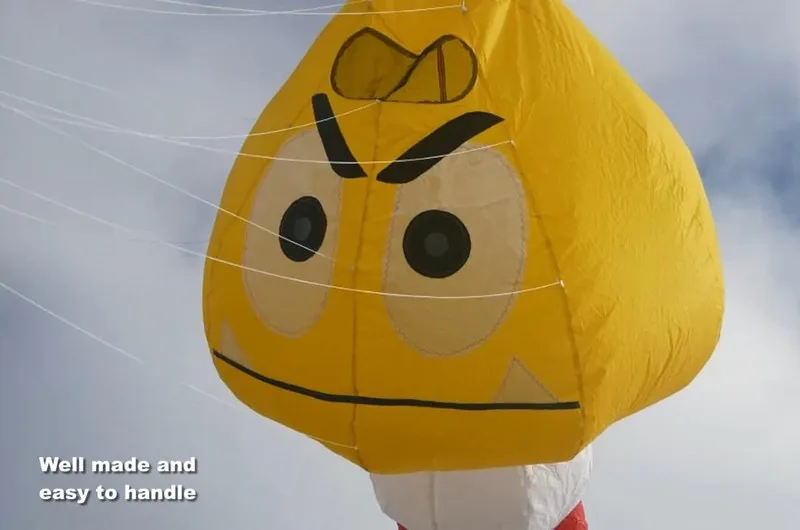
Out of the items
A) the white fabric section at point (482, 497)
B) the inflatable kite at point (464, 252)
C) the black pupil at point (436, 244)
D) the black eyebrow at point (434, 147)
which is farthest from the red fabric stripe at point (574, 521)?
the black eyebrow at point (434, 147)

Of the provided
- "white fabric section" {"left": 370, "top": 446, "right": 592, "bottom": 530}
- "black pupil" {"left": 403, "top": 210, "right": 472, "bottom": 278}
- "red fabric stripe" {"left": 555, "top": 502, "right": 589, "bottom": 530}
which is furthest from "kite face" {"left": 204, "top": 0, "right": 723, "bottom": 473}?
"red fabric stripe" {"left": 555, "top": 502, "right": 589, "bottom": 530}

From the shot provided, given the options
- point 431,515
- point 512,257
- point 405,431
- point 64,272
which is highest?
point 512,257

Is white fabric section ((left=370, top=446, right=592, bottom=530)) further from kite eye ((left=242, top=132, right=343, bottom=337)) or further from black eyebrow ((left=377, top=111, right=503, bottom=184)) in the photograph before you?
black eyebrow ((left=377, top=111, right=503, bottom=184))

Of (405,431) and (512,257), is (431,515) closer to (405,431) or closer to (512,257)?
(405,431)

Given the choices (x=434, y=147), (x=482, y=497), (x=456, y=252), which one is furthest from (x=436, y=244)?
(x=482, y=497)

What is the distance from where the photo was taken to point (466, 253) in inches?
46.5

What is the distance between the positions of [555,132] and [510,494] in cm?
58

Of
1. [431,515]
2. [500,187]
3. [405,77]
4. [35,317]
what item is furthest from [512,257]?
[35,317]

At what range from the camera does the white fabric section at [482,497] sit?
4.39ft

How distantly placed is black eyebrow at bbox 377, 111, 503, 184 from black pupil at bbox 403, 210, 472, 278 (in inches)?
2.8

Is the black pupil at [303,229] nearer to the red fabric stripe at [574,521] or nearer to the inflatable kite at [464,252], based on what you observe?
the inflatable kite at [464,252]

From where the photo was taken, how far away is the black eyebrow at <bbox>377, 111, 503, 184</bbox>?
1218 millimetres

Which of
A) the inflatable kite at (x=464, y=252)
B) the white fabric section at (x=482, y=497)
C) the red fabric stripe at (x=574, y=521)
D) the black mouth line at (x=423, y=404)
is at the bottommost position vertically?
the red fabric stripe at (x=574, y=521)

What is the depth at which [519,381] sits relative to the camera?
116 centimetres
